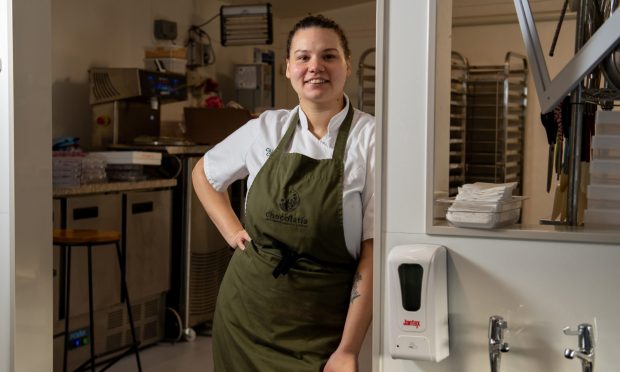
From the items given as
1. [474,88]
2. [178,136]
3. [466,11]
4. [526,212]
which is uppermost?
[466,11]

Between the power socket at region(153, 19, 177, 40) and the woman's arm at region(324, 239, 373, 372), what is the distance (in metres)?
4.45

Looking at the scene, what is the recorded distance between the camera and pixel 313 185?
2289mm

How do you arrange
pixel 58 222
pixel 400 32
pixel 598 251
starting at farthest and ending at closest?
1. pixel 58 222
2. pixel 400 32
3. pixel 598 251

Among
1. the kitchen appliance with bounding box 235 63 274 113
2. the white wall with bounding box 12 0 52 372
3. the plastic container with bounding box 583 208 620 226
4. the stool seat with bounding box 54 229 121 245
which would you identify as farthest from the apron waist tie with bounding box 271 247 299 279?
the kitchen appliance with bounding box 235 63 274 113

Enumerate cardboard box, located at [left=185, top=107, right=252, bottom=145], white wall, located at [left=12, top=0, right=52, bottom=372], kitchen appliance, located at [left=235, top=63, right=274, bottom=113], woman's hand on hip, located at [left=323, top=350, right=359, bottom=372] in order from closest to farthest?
woman's hand on hip, located at [left=323, top=350, right=359, bottom=372], white wall, located at [left=12, top=0, right=52, bottom=372], cardboard box, located at [left=185, top=107, right=252, bottom=145], kitchen appliance, located at [left=235, top=63, right=274, bottom=113]

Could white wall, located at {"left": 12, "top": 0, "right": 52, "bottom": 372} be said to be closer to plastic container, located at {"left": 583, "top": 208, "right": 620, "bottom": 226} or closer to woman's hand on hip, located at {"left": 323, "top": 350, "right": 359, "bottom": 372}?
woman's hand on hip, located at {"left": 323, "top": 350, "right": 359, "bottom": 372}

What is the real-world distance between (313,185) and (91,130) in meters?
3.64

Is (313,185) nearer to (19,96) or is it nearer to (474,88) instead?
(19,96)

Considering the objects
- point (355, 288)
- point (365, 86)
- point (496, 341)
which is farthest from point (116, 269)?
point (496, 341)

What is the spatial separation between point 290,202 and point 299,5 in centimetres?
555

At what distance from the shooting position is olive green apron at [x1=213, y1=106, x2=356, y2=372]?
227cm

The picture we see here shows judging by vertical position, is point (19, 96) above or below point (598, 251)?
above

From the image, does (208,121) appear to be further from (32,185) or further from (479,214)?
(479,214)

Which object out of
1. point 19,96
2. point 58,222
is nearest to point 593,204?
point 19,96
